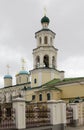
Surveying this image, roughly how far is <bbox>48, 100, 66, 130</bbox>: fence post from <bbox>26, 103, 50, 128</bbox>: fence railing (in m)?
0.24

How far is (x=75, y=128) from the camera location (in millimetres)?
15969

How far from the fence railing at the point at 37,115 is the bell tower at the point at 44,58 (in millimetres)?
26901

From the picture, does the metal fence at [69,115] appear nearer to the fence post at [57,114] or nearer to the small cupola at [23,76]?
the fence post at [57,114]

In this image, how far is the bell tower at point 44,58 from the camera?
41156mm

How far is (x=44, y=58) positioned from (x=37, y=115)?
2916cm

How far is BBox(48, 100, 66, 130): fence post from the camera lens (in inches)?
548

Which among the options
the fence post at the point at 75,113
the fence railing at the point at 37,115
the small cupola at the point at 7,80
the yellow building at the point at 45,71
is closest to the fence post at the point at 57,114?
the fence railing at the point at 37,115

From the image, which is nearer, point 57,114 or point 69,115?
point 57,114

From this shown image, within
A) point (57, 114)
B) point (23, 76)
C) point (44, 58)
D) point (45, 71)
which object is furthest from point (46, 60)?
point (57, 114)

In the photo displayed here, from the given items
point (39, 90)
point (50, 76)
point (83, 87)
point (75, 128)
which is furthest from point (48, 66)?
point (75, 128)

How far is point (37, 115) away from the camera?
13.2 metres

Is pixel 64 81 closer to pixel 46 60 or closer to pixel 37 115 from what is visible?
pixel 46 60

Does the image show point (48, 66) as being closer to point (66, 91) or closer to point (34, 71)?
point (34, 71)

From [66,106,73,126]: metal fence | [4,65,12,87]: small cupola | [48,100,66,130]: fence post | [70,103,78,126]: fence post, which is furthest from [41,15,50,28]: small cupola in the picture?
[48,100,66,130]: fence post
